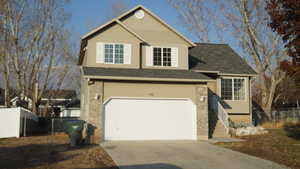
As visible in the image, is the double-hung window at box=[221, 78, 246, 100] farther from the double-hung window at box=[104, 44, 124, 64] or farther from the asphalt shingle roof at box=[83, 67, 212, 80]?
the double-hung window at box=[104, 44, 124, 64]

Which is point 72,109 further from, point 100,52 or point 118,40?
point 118,40

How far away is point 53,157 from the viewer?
1158 centimetres

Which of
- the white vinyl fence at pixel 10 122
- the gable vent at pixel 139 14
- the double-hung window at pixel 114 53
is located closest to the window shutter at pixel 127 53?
the double-hung window at pixel 114 53

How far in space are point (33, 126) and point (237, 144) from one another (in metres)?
15.1

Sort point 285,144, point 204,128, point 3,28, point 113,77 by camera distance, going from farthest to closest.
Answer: point 3,28 < point 204,128 < point 113,77 < point 285,144

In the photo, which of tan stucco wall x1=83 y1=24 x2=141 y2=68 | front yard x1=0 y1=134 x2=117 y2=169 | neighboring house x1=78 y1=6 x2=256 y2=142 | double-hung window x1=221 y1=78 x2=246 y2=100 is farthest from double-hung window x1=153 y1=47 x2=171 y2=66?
front yard x1=0 y1=134 x2=117 y2=169

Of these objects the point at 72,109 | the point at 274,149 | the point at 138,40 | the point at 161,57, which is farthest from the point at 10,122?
the point at 72,109

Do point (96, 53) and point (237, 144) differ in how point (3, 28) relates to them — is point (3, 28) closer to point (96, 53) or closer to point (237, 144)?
point (96, 53)

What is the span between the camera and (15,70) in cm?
2591

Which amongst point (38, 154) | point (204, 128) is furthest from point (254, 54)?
point (38, 154)

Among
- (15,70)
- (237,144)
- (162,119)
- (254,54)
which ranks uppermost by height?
(254,54)

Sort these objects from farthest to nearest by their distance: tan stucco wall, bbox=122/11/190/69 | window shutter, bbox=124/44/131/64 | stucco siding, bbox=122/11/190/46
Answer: stucco siding, bbox=122/11/190/46, tan stucco wall, bbox=122/11/190/69, window shutter, bbox=124/44/131/64

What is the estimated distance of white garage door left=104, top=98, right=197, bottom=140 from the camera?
16.9 metres

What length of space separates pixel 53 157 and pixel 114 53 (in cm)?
878
